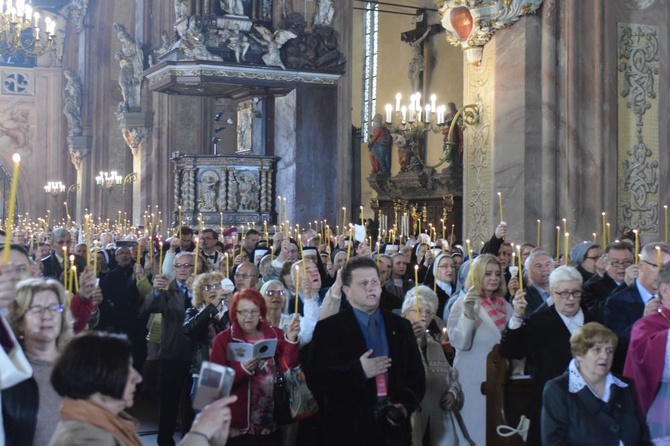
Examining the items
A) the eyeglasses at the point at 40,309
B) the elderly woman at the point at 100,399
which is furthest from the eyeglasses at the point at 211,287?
the elderly woman at the point at 100,399

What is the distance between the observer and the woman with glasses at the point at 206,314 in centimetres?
731

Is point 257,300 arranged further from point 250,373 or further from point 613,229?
point 613,229

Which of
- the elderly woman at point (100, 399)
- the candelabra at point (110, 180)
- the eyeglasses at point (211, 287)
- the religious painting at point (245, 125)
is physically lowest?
the elderly woman at point (100, 399)

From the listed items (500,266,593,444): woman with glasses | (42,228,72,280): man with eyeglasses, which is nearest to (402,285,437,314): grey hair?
(500,266,593,444): woman with glasses

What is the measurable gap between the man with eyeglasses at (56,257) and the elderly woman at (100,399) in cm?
787

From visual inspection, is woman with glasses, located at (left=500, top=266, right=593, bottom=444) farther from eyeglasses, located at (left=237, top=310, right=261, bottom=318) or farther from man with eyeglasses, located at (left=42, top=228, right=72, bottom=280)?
man with eyeglasses, located at (left=42, top=228, right=72, bottom=280)

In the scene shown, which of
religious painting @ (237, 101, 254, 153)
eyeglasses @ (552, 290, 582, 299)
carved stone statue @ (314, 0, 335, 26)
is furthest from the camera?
religious painting @ (237, 101, 254, 153)

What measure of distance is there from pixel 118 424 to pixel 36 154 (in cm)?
3866

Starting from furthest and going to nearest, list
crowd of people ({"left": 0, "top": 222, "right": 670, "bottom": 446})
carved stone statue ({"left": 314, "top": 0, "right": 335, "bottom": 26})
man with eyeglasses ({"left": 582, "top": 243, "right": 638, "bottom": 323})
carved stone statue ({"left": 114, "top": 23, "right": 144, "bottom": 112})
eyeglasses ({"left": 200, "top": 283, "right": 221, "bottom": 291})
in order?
carved stone statue ({"left": 114, "top": 23, "right": 144, "bottom": 112}) < carved stone statue ({"left": 314, "top": 0, "right": 335, "bottom": 26}) < man with eyeglasses ({"left": 582, "top": 243, "right": 638, "bottom": 323}) < eyeglasses ({"left": 200, "top": 283, "right": 221, "bottom": 291}) < crowd of people ({"left": 0, "top": 222, "right": 670, "bottom": 446})

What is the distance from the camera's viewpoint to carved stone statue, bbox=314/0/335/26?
2009cm

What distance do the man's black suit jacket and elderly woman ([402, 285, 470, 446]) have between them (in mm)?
1076

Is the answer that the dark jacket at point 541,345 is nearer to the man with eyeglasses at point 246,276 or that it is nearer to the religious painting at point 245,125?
the man with eyeglasses at point 246,276

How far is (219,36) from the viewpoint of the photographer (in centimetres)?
1838

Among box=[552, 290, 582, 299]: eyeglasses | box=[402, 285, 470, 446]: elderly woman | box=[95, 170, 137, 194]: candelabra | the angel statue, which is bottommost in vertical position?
box=[402, 285, 470, 446]: elderly woman
